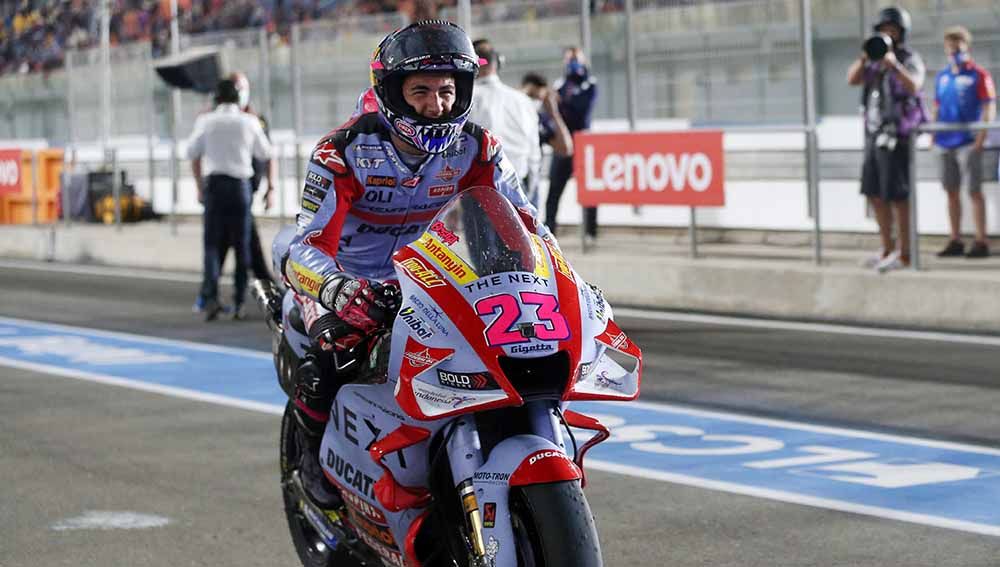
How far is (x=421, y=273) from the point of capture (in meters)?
4.62

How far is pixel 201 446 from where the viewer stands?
8656 mm

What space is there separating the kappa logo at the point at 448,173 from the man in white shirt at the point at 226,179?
919cm

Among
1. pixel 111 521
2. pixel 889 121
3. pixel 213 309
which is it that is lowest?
pixel 111 521

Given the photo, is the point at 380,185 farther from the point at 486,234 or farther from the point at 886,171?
the point at 886,171

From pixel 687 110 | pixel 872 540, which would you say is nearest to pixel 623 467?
pixel 872 540

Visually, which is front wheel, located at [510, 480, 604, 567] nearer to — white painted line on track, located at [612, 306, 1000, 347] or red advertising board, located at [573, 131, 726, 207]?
white painted line on track, located at [612, 306, 1000, 347]

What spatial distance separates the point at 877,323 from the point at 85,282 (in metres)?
9.03

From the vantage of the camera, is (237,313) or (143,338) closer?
(143,338)

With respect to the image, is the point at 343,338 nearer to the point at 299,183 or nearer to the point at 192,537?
the point at 192,537

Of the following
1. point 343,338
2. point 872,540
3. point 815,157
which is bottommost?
point 872,540

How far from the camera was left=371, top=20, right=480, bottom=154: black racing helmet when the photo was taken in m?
5.07

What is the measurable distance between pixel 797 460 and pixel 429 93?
3484 mm

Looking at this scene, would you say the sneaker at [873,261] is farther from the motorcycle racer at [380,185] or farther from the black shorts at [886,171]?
the motorcycle racer at [380,185]

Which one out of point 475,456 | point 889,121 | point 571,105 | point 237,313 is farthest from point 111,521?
point 571,105
